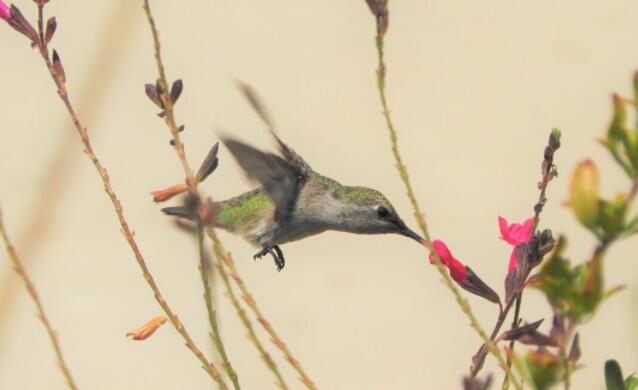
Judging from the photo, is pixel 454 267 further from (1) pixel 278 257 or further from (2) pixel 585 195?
(1) pixel 278 257

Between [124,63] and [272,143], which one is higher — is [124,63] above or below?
above

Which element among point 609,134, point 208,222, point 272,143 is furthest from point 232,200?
point 609,134

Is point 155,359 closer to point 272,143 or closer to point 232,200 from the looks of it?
point 232,200

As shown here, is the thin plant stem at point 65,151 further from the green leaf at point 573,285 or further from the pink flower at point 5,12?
the green leaf at point 573,285

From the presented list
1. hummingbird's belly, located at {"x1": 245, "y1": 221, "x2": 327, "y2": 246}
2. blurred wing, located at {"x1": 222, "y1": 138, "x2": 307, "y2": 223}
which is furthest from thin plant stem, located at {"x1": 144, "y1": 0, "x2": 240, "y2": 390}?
hummingbird's belly, located at {"x1": 245, "y1": 221, "x2": 327, "y2": 246}

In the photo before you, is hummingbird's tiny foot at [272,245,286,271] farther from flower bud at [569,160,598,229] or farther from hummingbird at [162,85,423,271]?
flower bud at [569,160,598,229]
